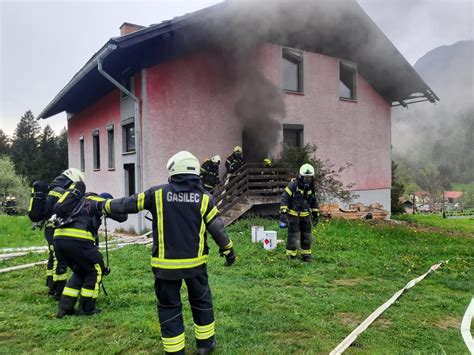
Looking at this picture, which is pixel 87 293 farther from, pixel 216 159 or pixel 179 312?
pixel 216 159

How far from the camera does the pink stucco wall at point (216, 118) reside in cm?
1095

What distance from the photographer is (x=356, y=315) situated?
13.9 ft

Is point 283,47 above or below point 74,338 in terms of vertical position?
above

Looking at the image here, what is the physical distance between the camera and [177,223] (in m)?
3.12

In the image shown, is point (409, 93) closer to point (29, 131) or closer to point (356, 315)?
point (356, 315)

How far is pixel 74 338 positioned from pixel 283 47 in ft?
38.8

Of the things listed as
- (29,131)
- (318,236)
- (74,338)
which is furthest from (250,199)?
(29,131)

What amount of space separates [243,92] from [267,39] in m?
2.12

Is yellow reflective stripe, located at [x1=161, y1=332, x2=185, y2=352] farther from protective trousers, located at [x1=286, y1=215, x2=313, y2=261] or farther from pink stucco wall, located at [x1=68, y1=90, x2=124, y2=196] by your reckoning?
pink stucco wall, located at [x1=68, y1=90, x2=124, y2=196]

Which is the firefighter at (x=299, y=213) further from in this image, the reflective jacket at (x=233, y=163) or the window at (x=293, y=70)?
the window at (x=293, y=70)

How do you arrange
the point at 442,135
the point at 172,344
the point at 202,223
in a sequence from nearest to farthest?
1. the point at 172,344
2. the point at 202,223
3. the point at 442,135

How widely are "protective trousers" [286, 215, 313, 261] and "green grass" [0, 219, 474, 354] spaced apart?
25 cm

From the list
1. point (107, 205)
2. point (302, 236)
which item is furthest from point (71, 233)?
point (302, 236)

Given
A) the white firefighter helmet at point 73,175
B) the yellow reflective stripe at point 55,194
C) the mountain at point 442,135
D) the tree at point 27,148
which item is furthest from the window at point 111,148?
the mountain at point 442,135
